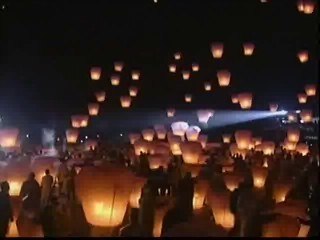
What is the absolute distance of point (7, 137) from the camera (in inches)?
513

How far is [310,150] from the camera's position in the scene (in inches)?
600

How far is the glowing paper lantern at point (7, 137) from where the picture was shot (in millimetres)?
12984

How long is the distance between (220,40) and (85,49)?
5981mm

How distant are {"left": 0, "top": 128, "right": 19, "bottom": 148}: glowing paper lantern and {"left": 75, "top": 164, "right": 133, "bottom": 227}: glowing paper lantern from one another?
792 cm

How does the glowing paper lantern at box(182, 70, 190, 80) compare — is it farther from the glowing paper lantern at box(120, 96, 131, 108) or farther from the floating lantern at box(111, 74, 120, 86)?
the glowing paper lantern at box(120, 96, 131, 108)

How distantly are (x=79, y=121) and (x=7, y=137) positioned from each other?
4862 mm

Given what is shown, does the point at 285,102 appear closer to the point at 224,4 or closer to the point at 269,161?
the point at 224,4

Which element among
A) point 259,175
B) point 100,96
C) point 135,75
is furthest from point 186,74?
point 259,175

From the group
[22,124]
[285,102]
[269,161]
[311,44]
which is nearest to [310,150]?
[269,161]

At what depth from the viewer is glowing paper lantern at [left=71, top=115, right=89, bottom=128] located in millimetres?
17688

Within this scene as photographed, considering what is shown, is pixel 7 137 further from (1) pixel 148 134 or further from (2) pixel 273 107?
(2) pixel 273 107

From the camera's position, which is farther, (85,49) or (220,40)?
(220,40)

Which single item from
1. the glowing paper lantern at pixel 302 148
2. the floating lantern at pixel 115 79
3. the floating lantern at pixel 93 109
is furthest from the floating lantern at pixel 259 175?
the floating lantern at pixel 115 79

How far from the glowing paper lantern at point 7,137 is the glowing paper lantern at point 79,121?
4523mm
